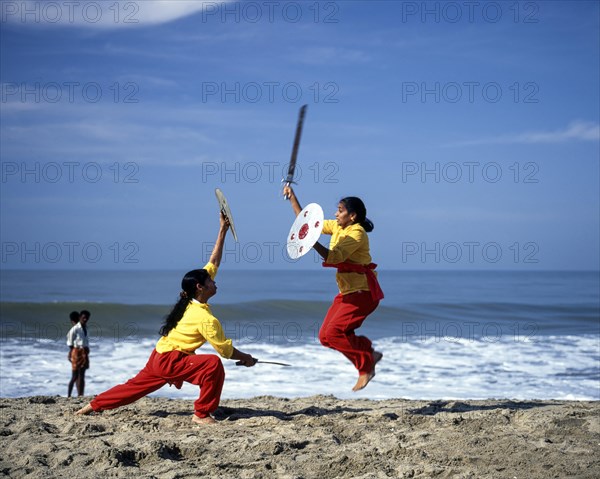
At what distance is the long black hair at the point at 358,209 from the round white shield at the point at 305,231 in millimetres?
376

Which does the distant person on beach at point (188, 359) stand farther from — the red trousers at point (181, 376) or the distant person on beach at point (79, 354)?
the distant person on beach at point (79, 354)

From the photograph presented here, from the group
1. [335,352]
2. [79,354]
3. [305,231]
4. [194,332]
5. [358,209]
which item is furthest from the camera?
[335,352]

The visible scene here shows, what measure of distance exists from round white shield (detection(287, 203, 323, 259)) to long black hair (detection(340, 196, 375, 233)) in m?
0.38

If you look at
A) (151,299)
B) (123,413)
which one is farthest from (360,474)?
(151,299)

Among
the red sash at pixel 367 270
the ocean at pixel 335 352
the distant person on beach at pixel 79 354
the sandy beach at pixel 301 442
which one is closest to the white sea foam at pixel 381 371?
the ocean at pixel 335 352

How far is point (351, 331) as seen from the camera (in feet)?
20.0

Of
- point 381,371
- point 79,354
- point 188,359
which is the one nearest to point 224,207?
point 188,359

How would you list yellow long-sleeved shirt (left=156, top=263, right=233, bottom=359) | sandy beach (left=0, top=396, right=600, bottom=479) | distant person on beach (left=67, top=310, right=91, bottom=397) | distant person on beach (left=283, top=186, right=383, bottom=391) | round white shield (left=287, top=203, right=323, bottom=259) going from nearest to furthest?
sandy beach (left=0, top=396, right=600, bottom=479) → yellow long-sleeved shirt (left=156, top=263, right=233, bottom=359) → round white shield (left=287, top=203, right=323, bottom=259) → distant person on beach (left=283, top=186, right=383, bottom=391) → distant person on beach (left=67, top=310, right=91, bottom=397)

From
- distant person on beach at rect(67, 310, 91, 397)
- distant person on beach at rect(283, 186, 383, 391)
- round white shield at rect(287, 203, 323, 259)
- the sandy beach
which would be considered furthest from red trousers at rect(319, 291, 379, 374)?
distant person on beach at rect(67, 310, 91, 397)

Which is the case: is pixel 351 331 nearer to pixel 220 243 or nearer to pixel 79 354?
pixel 220 243

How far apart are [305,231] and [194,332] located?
1.27m

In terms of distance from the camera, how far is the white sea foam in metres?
9.45

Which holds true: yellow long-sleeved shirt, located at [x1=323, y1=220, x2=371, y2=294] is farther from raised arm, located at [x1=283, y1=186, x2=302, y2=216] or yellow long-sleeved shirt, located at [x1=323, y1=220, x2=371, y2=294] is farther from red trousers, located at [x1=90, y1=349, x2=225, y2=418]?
red trousers, located at [x1=90, y1=349, x2=225, y2=418]

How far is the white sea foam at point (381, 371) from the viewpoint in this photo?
945 centimetres
